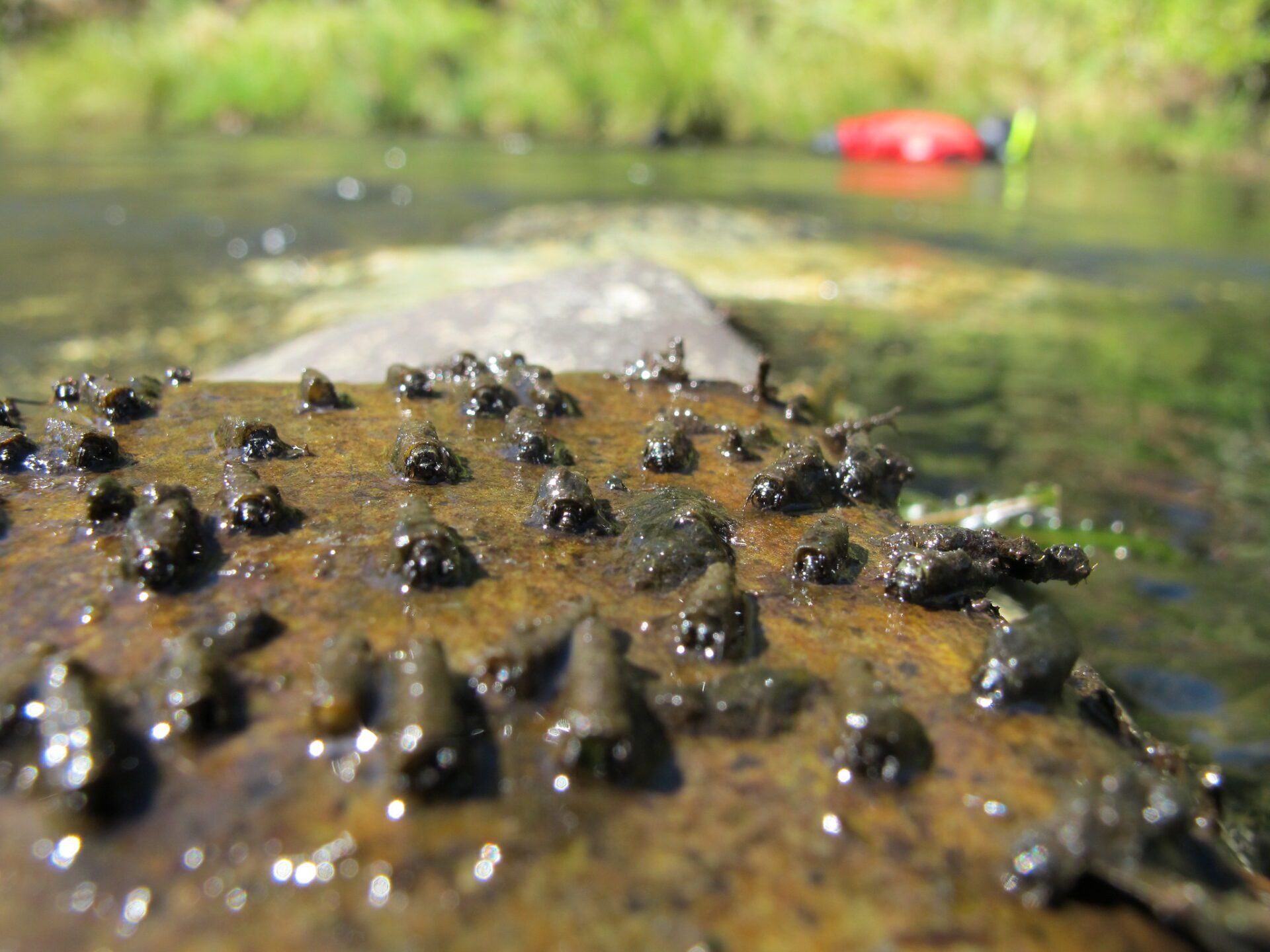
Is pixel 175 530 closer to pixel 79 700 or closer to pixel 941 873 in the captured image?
pixel 79 700

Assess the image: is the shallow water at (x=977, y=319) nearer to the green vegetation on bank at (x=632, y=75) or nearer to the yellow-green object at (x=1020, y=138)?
the yellow-green object at (x=1020, y=138)

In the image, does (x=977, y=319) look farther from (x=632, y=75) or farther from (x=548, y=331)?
(x=632, y=75)

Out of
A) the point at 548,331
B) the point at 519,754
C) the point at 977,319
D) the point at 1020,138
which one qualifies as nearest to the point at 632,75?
the point at 1020,138

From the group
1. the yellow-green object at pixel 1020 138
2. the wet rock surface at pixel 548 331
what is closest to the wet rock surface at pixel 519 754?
the wet rock surface at pixel 548 331

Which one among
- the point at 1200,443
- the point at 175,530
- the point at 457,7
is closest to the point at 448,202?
the point at 1200,443

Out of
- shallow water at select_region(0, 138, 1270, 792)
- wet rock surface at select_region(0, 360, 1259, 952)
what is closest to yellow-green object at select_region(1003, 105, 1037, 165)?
shallow water at select_region(0, 138, 1270, 792)

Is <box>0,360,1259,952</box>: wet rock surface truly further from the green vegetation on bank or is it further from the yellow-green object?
the green vegetation on bank

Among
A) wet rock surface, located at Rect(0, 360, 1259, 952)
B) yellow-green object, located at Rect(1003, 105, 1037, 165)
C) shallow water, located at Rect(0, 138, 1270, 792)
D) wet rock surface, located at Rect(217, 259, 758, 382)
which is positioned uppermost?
wet rock surface, located at Rect(0, 360, 1259, 952)
